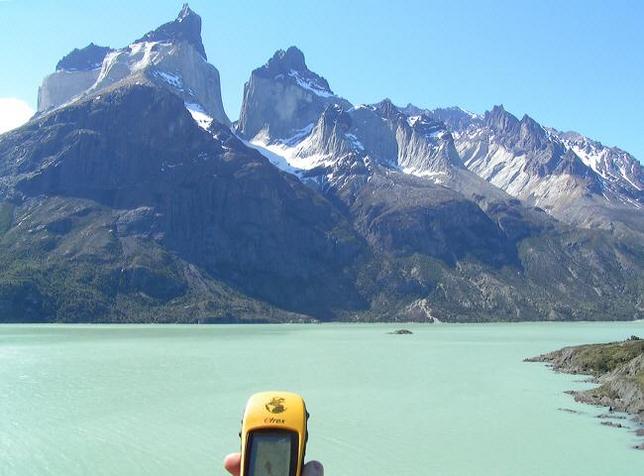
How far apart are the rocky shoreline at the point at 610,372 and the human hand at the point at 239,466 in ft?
126

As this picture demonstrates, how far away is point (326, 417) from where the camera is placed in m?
51.8

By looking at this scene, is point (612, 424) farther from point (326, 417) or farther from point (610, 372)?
point (610, 372)

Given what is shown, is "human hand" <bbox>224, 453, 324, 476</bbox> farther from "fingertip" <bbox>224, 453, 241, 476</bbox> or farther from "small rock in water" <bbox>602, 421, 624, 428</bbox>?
"small rock in water" <bbox>602, 421, 624, 428</bbox>

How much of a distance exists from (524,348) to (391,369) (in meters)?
50.1

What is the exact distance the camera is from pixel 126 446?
4147cm

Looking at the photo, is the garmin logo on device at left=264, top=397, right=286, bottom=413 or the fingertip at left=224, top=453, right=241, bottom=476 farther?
the fingertip at left=224, top=453, right=241, bottom=476

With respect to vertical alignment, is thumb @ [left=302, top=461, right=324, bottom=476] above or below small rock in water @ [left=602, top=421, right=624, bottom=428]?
above

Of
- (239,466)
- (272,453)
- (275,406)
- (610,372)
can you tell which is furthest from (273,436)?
(610,372)

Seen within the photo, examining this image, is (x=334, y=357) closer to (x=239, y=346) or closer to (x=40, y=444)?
(x=239, y=346)

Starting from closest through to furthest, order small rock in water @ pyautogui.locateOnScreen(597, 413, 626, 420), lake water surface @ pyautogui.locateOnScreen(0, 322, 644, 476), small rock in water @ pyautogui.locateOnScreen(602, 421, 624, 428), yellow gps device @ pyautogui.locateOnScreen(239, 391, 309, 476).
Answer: yellow gps device @ pyautogui.locateOnScreen(239, 391, 309, 476), lake water surface @ pyautogui.locateOnScreen(0, 322, 644, 476), small rock in water @ pyautogui.locateOnScreen(602, 421, 624, 428), small rock in water @ pyautogui.locateOnScreen(597, 413, 626, 420)

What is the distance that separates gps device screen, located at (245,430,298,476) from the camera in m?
8.54

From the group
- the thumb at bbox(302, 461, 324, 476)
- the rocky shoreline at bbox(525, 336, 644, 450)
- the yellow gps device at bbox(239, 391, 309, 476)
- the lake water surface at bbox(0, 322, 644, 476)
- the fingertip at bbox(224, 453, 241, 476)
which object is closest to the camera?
the thumb at bbox(302, 461, 324, 476)

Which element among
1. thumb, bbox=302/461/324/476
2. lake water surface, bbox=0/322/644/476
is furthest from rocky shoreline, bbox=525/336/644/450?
thumb, bbox=302/461/324/476

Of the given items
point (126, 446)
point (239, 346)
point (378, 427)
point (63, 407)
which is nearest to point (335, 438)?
point (378, 427)
